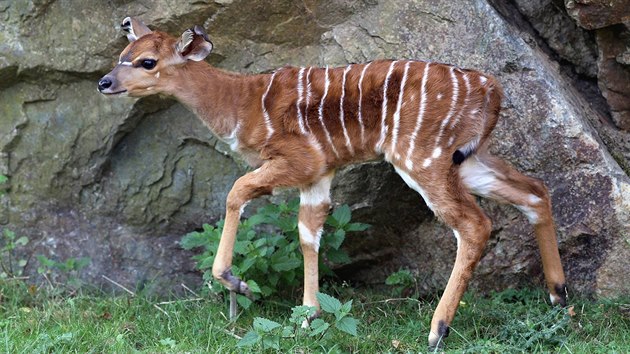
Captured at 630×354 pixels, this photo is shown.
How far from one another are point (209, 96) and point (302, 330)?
1.45 metres

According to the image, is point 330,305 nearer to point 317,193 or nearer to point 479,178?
point 317,193

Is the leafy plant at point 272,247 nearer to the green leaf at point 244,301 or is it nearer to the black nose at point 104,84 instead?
the green leaf at point 244,301

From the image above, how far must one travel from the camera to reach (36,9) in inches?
250

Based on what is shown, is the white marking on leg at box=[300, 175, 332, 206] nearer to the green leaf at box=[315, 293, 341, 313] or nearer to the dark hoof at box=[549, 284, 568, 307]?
the green leaf at box=[315, 293, 341, 313]

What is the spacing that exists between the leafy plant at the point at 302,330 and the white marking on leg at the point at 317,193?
857 mm

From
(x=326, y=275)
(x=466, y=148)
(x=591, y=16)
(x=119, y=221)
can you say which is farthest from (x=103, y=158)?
(x=591, y=16)

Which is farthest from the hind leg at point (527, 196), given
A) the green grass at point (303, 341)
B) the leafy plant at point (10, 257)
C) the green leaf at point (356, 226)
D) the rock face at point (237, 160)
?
the leafy plant at point (10, 257)

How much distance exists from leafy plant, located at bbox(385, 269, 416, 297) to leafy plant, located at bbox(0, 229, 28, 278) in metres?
2.34

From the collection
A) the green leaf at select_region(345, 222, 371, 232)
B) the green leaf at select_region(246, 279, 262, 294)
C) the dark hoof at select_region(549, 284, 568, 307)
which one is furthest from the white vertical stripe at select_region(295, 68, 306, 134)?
the dark hoof at select_region(549, 284, 568, 307)

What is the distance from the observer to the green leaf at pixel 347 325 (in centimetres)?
480

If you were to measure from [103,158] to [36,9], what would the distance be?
104 cm

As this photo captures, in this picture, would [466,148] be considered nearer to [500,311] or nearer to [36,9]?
[500,311]

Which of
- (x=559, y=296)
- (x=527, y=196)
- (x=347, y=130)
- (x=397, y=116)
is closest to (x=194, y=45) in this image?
(x=347, y=130)

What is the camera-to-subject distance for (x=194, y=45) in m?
5.62
